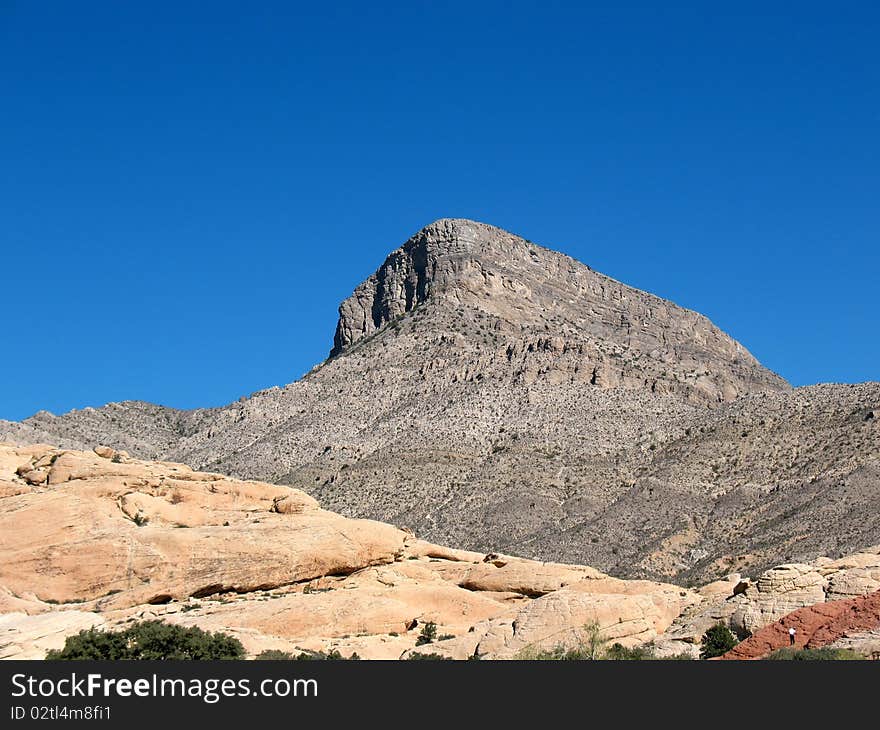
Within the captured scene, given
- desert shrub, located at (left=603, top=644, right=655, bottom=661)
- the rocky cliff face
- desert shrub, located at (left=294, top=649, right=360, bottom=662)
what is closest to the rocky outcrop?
desert shrub, located at (left=294, top=649, right=360, bottom=662)

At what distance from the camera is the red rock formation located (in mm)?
36688

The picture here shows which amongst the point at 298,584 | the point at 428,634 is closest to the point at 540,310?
the point at 298,584

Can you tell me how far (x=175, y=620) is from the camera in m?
43.4

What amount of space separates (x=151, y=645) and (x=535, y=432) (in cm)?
8257

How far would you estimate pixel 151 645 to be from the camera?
125 feet

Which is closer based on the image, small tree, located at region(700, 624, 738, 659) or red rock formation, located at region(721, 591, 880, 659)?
red rock formation, located at region(721, 591, 880, 659)

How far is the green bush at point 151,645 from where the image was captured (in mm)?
36938

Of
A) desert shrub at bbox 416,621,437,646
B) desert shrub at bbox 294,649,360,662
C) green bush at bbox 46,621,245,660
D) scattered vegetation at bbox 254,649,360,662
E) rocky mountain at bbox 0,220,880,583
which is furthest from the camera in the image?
rocky mountain at bbox 0,220,880,583

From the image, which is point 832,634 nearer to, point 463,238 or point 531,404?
point 531,404

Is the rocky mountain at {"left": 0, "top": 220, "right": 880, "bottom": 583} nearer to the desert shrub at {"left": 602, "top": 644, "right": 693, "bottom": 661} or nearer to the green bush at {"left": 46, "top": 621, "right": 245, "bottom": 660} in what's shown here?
the desert shrub at {"left": 602, "top": 644, "right": 693, "bottom": 661}

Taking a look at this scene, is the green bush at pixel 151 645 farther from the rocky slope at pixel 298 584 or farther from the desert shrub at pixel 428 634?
the desert shrub at pixel 428 634

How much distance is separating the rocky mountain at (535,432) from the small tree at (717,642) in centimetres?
3878

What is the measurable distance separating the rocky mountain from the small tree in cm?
3878

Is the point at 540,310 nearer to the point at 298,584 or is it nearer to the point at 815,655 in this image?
the point at 298,584
